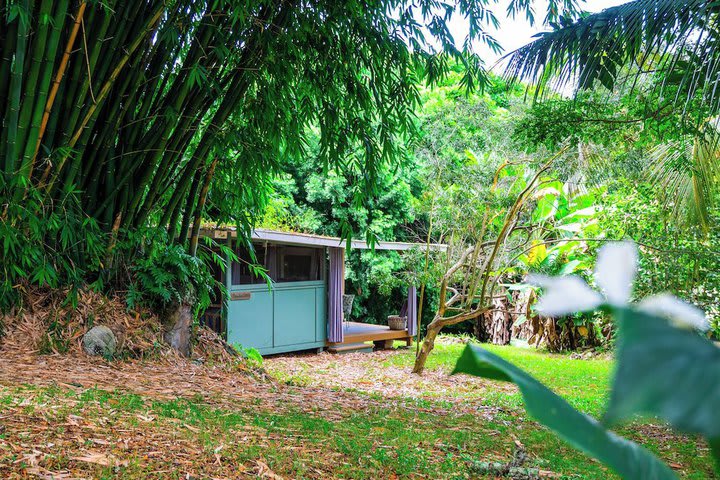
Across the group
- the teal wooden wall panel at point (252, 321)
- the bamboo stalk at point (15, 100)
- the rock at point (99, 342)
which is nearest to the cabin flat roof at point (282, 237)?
the teal wooden wall panel at point (252, 321)

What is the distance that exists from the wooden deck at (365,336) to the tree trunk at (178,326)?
6813 mm

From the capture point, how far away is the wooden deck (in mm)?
13218

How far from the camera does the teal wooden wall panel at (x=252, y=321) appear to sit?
1110 cm

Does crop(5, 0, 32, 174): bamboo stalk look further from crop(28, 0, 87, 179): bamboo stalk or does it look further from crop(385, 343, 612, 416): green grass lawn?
crop(385, 343, 612, 416): green grass lawn

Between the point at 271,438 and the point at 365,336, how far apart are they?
397 inches

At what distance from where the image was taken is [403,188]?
17156 millimetres

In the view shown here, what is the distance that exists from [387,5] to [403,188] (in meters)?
11.5

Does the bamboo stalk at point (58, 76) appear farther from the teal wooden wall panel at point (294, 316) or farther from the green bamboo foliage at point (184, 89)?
the teal wooden wall panel at point (294, 316)

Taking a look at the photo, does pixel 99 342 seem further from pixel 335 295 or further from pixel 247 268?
pixel 335 295

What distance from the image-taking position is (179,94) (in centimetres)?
554

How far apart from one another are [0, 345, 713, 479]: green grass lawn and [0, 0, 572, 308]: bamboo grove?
1807 millimetres

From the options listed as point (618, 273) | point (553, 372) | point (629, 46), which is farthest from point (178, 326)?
point (553, 372)

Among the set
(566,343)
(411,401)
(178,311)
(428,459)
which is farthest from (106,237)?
(566,343)

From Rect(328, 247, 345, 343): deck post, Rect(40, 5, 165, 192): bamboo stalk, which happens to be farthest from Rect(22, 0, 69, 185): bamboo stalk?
Rect(328, 247, 345, 343): deck post
